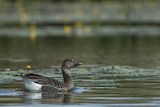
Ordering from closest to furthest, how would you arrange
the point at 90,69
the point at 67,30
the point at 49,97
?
the point at 49,97 < the point at 90,69 < the point at 67,30

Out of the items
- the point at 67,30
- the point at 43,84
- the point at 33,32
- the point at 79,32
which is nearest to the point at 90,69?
the point at 43,84

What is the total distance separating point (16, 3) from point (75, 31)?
33.9 feet

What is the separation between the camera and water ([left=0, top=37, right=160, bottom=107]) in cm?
1606

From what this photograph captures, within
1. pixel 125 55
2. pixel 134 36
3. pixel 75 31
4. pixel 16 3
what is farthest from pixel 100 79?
pixel 16 3

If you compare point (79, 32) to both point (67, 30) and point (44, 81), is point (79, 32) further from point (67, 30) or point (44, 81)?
point (44, 81)

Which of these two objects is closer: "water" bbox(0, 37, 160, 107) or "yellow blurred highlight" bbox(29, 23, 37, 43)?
"water" bbox(0, 37, 160, 107)

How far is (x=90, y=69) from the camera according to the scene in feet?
70.6

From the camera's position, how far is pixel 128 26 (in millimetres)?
35938

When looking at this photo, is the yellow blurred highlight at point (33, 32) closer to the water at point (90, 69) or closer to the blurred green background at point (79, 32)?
the blurred green background at point (79, 32)

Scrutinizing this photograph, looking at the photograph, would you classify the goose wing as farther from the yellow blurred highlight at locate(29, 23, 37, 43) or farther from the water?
the yellow blurred highlight at locate(29, 23, 37, 43)

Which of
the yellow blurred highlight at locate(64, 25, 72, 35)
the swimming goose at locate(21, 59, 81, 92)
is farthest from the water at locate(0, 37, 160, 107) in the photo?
the yellow blurred highlight at locate(64, 25, 72, 35)

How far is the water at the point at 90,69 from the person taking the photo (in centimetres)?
1606

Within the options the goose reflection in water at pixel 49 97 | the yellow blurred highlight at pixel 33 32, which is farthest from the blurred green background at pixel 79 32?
the goose reflection in water at pixel 49 97

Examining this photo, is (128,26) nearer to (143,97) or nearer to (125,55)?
(125,55)
